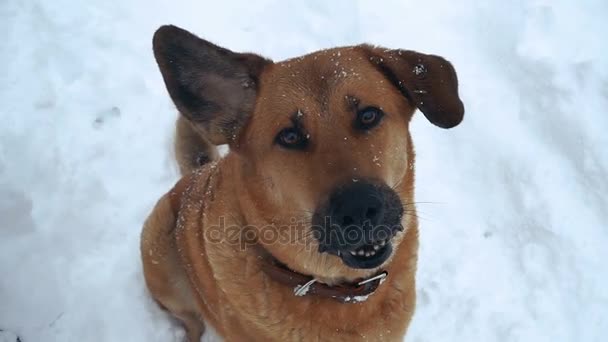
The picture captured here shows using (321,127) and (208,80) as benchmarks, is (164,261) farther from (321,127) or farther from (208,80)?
(321,127)

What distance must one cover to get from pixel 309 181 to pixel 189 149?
194 centimetres

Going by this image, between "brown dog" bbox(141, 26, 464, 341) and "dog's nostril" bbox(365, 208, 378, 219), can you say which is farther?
"brown dog" bbox(141, 26, 464, 341)

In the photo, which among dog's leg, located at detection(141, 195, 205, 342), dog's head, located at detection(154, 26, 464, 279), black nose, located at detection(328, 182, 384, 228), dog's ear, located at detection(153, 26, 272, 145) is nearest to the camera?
black nose, located at detection(328, 182, 384, 228)

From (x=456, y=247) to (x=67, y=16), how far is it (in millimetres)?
4755

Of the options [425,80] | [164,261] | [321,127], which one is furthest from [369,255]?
[164,261]

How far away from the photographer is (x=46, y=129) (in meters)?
5.01

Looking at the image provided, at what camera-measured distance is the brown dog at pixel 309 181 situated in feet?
8.27

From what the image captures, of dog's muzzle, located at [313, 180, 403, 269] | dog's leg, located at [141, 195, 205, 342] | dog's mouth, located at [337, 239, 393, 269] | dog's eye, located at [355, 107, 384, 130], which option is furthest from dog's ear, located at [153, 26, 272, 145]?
dog's leg, located at [141, 195, 205, 342]

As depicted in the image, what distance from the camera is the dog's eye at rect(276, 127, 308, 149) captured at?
263 centimetres

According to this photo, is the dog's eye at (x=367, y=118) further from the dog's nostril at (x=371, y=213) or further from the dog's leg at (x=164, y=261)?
the dog's leg at (x=164, y=261)

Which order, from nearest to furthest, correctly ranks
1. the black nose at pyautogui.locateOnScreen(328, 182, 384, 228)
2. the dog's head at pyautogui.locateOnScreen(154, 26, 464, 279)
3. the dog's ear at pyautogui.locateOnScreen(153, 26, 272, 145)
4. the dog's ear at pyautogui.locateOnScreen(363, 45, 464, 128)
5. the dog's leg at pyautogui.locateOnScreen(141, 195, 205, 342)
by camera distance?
the black nose at pyautogui.locateOnScreen(328, 182, 384, 228), the dog's head at pyautogui.locateOnScreen(154, 26, 464, 279), the dog's ear at pyautogui.locateOnScreen(153, 26, 272, 145), the dog's ear at pyautogui.locateOnScreen(363, 45, 464, 128), the dog's leg at pyautogui.locateOnScreen(141, 195, 205, 342)

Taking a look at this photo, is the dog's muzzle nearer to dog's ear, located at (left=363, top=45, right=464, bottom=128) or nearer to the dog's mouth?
the dog's mouth

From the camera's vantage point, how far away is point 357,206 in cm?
234

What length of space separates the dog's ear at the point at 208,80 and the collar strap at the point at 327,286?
81 cm
